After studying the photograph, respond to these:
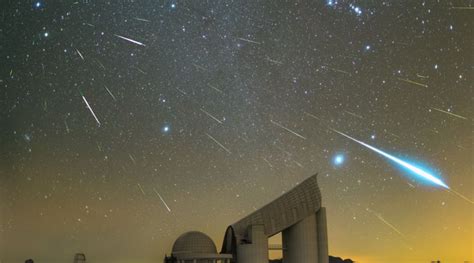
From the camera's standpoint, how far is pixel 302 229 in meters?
62.6

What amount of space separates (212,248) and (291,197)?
438 inches

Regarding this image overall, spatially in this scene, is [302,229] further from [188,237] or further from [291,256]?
[188,237]

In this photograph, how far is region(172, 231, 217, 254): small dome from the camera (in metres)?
58.1

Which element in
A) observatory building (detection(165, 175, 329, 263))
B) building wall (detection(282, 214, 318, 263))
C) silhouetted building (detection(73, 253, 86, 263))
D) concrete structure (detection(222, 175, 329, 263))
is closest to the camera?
observatory building (detection(165, 175, 329, 263))

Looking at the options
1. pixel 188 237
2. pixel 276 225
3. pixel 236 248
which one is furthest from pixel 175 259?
pixel 276 225

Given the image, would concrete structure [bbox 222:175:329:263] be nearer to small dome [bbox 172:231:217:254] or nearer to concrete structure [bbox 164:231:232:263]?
concrete structure [bbox 164:231:232:263]

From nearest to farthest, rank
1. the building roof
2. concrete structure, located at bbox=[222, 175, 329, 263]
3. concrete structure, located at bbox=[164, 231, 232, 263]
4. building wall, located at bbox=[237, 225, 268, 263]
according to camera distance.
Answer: concrete structure, located at bbox=[164, 231, 232, 263] → building wall, located at bbox=[237, 225, 268, 263] → concrete structure, located at bbox=[222, 175, 329, 263] → the building roof

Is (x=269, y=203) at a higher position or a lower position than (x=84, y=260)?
higher

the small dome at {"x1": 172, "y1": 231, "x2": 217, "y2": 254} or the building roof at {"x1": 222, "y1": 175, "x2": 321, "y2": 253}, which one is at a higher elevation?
the building roof at {"x1": 222, "y1": 175, "x2": 321, "y2": 253}

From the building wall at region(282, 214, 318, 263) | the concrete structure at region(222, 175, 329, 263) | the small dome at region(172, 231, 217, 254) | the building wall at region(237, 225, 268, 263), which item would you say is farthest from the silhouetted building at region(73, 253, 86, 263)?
the building wall at region(282, 214, 318, 263)

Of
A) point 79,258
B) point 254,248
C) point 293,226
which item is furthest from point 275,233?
point 79,258

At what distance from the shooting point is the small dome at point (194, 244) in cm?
5812

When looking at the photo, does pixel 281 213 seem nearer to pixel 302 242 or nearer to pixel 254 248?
pixel 302 242

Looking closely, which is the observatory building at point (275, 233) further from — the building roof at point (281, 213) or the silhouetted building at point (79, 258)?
the silhouetted building at point (79, 258)
